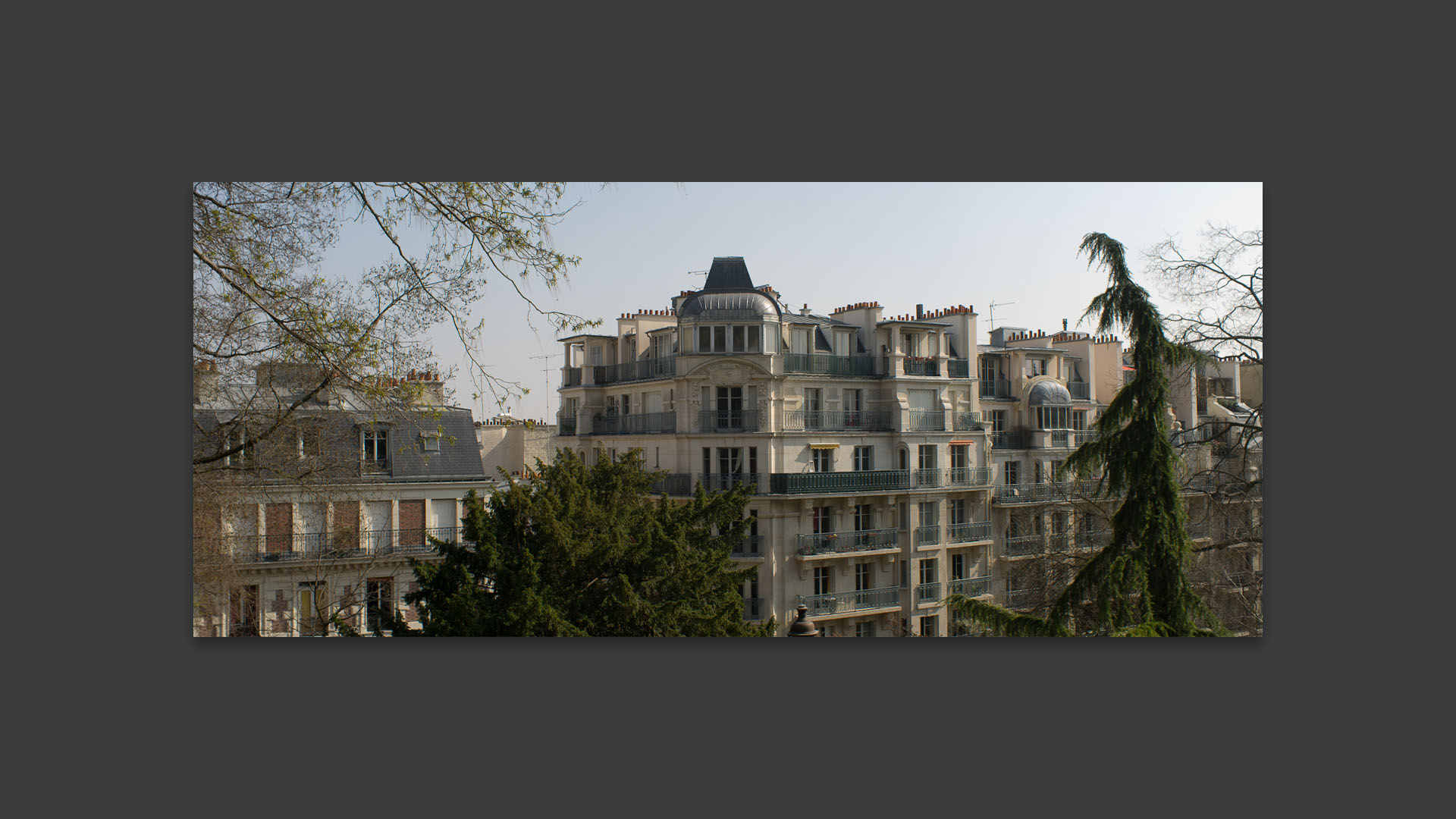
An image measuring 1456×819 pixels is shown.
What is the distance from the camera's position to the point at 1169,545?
5.50 m

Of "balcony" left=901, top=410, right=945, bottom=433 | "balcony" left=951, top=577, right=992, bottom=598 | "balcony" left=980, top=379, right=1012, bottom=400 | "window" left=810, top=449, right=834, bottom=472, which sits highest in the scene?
"balcony" left=980, top=379, right=1012, bottom=400

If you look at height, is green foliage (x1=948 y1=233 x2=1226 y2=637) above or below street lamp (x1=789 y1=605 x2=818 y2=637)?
above

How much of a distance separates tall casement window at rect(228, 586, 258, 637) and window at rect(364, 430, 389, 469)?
956 mm

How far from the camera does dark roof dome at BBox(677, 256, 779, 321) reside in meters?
5.54

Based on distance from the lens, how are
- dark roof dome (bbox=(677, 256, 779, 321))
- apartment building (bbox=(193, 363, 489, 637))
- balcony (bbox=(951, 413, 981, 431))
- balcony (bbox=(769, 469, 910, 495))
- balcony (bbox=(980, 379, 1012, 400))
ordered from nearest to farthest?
apartment building (bbox=(193, 363, 489, 637)) → dark roof dome (bbox=(677, 256, 779, 321)) → balcony (bbox=(769, 469, 910, 495)) → balcony (bbox=(980, 379, 1012, 400)) → balcony (bbox=(951, 413, 981, 431))

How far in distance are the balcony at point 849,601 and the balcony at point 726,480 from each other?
81cm

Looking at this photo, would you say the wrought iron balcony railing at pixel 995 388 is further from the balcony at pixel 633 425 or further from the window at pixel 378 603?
the window at pixel 378 603

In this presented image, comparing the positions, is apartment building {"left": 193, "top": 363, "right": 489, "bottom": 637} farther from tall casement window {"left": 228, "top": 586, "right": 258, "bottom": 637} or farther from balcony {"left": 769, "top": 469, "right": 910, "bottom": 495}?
balcony {"left": 769, "top": 469, "right": 910, "bottom": 495}

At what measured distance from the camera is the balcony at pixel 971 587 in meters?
5.70

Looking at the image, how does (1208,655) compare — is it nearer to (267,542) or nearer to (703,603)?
(703,603)

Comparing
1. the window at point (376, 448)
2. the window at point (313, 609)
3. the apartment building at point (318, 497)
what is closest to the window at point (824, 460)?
the apartment building at point (318, 497)

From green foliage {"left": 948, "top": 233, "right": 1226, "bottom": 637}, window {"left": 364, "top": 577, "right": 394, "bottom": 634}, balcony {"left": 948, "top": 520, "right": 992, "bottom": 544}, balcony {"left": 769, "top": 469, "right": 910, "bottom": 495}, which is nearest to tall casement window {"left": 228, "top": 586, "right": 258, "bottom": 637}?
window {"left": 364, "top": 577, "right": 394, "bottom": 634}

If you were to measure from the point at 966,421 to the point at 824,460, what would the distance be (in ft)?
4.04

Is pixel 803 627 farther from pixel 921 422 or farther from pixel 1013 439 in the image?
pixel 1013 439
